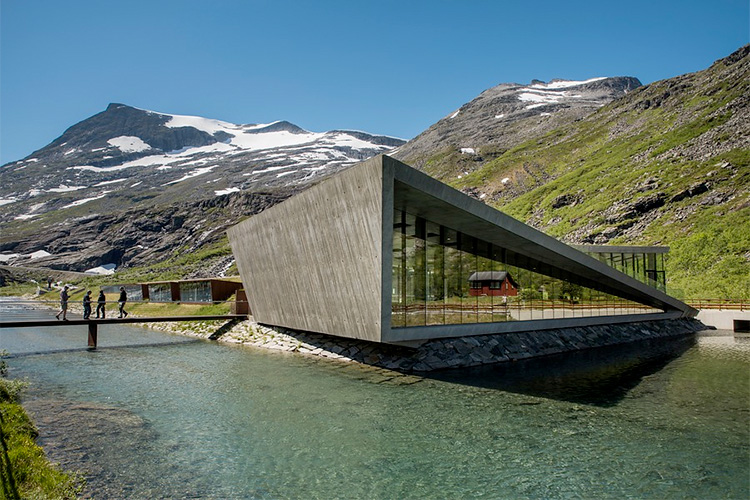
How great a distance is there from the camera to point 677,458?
860cm

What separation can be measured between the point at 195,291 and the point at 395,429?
1206 inches

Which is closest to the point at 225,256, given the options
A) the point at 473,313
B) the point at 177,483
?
the point at 473,313

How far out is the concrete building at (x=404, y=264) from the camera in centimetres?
1461

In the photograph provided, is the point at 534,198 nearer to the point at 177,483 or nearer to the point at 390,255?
the point at 390,255

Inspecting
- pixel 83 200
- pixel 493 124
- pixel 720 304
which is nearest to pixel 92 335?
pixel 720 304

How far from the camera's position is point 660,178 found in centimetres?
5769

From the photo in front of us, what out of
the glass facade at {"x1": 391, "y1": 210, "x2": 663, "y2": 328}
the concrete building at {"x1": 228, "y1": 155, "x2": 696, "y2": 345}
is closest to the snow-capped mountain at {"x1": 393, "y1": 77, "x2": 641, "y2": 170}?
the concrete building at {"x1": 228, "y1": 155, "x2": 696, "y2": 345}

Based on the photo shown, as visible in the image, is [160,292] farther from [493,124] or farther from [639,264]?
[493,124]

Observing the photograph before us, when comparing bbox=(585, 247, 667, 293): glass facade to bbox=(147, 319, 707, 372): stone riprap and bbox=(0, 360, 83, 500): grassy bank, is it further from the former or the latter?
bbox=(0, 360, 83, 500): grassy bank

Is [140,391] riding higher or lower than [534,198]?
lower

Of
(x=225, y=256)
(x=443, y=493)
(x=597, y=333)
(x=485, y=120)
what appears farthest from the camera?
(x=485, y=120)

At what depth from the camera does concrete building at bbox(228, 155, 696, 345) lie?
1461 cm

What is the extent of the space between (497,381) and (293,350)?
9926 mm

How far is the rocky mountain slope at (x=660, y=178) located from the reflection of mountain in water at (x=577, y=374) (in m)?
20.2
